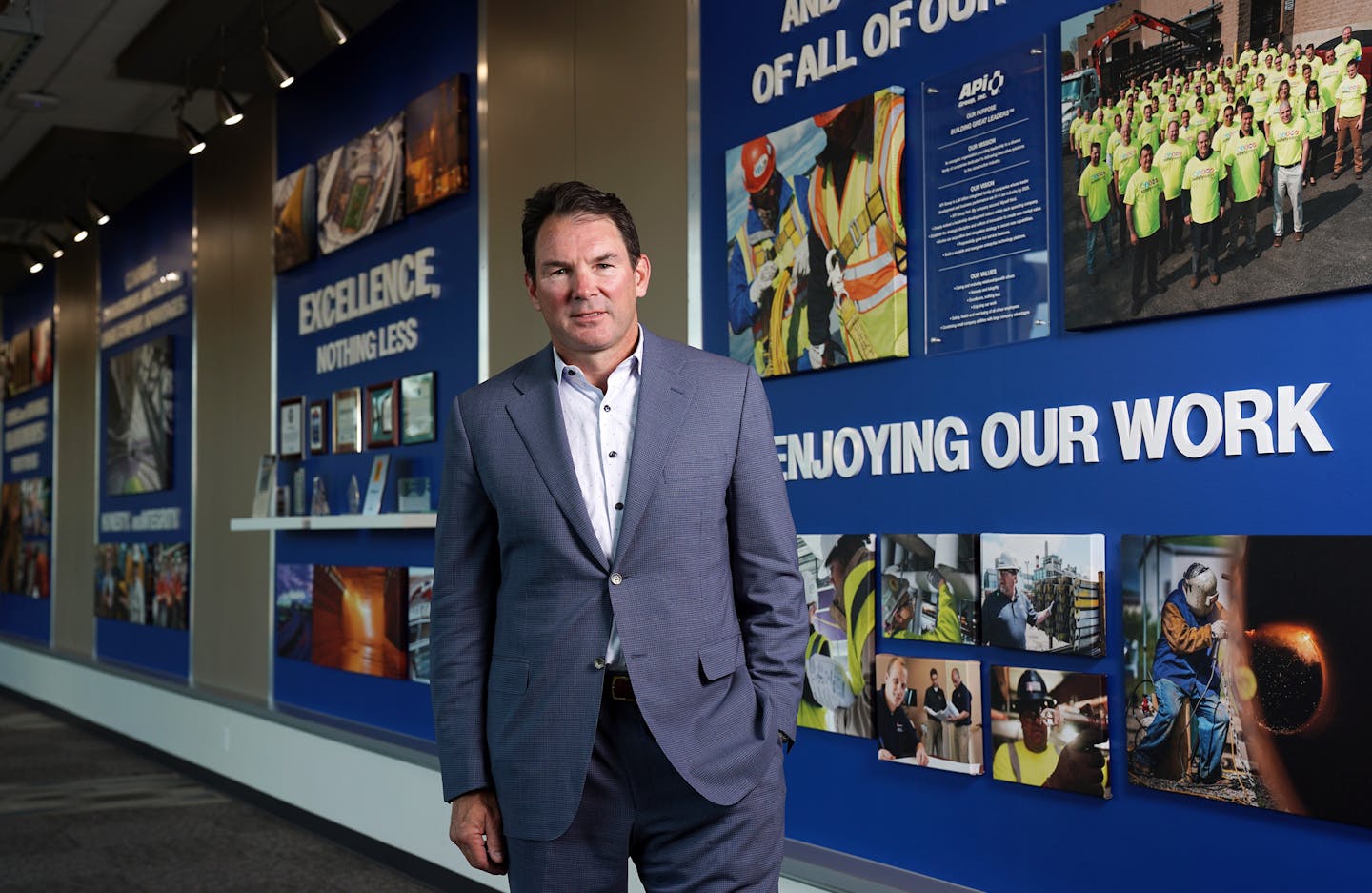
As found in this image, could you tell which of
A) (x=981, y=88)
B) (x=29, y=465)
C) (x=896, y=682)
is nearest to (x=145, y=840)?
(x=896, y=682)

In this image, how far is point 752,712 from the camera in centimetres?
190

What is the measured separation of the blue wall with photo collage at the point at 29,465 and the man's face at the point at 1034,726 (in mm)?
9482

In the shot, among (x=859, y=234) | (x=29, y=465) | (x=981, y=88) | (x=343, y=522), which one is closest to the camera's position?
(x=981, y=88)

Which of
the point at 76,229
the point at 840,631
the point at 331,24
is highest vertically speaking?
the point at 331,24

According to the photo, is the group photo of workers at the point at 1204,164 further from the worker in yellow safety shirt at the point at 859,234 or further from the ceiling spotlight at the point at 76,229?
the ceiling spotlight at the point at 76,229

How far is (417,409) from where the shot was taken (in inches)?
215

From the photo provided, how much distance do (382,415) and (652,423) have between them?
13.2 ft

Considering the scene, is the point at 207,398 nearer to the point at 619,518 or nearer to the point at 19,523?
the point at 19,523

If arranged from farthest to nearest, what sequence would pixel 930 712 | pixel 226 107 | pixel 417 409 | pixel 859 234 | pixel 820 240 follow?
pixel 226 107
pixel 417 409
pixel 820 240
pixel 859 234
pixel 930 712

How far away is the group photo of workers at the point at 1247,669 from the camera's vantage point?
2398 mm

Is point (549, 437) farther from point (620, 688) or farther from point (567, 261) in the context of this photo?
point (620, 688)

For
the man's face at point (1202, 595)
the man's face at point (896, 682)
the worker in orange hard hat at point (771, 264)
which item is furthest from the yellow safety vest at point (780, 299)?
the man's face at point (1202, 595)

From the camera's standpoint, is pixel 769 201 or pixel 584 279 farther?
pixel 769 201

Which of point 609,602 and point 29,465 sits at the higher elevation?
point 29,465
